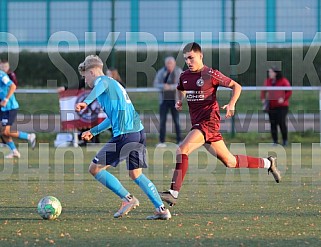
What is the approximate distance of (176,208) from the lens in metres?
9.58

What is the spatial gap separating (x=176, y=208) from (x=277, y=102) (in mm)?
11517

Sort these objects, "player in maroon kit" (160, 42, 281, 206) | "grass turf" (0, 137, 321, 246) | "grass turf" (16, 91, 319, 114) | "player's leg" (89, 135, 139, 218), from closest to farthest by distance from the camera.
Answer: "grass turf" (0, 137, 321, 246) → "player's leg" (89, 135, 139, 218) → "player in maroon kit" (160, 42, 281, 206) → "grass turf" (16, 91, 319, 114)

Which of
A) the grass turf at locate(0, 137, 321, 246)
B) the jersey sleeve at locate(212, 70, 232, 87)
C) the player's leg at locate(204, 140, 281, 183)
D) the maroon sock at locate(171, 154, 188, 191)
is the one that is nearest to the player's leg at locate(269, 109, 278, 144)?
the grass turf at locate(0, 137, 321, 246)

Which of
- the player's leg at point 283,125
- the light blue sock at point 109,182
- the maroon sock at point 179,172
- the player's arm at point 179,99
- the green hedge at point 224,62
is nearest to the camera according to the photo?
the light blue sock at point 109,182

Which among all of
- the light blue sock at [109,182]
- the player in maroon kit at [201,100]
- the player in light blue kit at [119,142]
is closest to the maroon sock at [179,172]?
the player in maroon kit at [201,100]

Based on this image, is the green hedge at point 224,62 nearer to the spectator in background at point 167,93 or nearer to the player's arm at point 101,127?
the spectator in background at point 167,93

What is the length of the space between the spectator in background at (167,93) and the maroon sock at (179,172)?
10588mm

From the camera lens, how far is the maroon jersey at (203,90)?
9.74m

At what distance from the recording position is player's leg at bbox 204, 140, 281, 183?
32.7ft

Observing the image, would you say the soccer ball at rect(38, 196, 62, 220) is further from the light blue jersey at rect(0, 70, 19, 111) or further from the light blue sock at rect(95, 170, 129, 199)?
the light blue jersey at rect(0, 70, 19, 111)

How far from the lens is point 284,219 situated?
859 centimetres

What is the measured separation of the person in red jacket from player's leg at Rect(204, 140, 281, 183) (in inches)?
374

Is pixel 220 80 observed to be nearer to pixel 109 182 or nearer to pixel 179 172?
pixel 179 172

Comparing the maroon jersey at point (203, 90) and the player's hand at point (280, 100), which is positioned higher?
the maroon jersey at point (203, 90)
